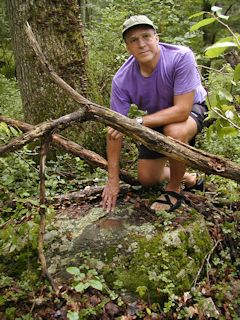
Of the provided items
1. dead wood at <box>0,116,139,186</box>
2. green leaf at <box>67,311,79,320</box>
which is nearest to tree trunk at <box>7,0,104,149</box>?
dead wood at <box>0,116,139,186</box>

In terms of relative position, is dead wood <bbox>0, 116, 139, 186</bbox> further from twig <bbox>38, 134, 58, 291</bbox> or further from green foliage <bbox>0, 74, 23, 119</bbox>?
green foliage <bbox>0, 74, 23, 119</bbox>

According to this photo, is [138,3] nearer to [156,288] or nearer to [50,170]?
[50,170]

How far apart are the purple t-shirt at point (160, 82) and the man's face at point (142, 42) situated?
0.45 ft

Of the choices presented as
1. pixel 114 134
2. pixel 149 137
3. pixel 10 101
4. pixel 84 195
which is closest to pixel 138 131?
pixel 149 137

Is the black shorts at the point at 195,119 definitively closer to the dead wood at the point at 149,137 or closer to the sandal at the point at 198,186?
the sandal at the point at 198,186

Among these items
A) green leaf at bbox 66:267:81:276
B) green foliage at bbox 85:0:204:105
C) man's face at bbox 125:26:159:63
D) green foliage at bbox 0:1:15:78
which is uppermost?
man's face at bbox 125:26:159:63

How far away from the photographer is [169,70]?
3.23 metres

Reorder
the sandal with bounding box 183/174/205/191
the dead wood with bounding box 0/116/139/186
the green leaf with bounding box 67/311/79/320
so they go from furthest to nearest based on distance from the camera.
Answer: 1. the dead wood with bounding box 0/116/139/186
2. the sandal with bounding box 183/174/205/191
3. the green leaf with bounding box 67/311/79/320

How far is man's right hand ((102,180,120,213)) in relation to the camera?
11.2 feet

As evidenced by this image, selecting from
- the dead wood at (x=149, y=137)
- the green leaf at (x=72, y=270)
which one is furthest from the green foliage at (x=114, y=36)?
the green leaf at (x=72, y=270)

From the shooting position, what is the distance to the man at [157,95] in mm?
3154

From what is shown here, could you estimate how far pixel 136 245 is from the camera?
2.98 m

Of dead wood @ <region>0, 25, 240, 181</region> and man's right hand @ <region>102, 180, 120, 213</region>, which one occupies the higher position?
dead wood @ <region>0, 25, 240, 181</region>

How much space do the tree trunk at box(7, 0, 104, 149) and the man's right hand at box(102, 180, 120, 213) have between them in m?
1.20
